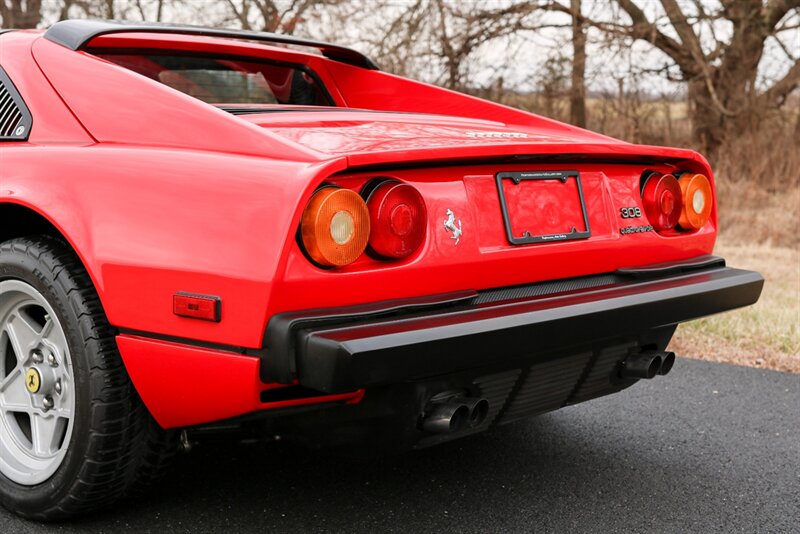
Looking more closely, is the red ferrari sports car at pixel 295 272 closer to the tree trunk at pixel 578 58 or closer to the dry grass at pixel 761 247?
the dry grass at pixel 761 247

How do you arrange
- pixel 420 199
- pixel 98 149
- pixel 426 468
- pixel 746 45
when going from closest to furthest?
pixel 420 199 → pixel 98 149 → pixel 426 468 → pixel 746 45

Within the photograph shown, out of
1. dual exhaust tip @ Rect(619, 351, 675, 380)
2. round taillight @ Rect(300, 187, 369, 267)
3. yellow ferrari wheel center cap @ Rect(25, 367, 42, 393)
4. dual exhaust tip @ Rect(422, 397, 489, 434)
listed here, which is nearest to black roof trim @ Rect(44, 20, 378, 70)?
yellow ferrari wheel center cap @ Rect(25, 367, 42, 393)

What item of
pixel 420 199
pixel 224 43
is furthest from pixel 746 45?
pixel 420 199

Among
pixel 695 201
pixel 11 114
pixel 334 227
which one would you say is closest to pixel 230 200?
pixel 334 227

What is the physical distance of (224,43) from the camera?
341 centimetres

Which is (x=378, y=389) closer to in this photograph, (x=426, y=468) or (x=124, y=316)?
(x=124, y=316)

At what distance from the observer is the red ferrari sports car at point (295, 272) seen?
205cm

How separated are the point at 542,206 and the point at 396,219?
1.77 feet

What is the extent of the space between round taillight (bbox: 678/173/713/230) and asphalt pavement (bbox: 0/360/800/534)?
874 mm

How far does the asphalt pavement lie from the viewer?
260cm

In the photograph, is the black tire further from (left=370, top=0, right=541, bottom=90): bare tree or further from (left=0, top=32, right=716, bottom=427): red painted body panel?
(left=370, top=0, right=541, bottom=90): bare tree

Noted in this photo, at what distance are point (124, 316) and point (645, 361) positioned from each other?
158 centimetres

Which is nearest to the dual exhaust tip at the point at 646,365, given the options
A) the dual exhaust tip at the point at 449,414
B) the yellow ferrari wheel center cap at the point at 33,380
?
the dual exhaust tip at the point at 449,414

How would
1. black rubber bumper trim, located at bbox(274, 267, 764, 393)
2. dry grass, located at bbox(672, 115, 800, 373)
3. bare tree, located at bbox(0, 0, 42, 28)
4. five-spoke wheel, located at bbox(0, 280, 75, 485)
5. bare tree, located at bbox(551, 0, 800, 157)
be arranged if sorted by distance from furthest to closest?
1. bare tree, located at bbox(0, 0, 42, 28)
2. bare tree, located at bbox(551, 0, 800, 157)
3. dry grass, located at bbox(672, 115, 800, 373)
4. five-spoke wheel, located at bbox(0, 280, 75, 485)
5. black rubber bumper trim, located at bbox(274, 267, 764, 393)
